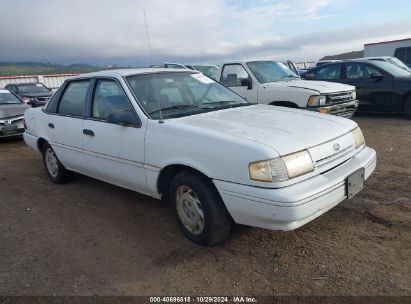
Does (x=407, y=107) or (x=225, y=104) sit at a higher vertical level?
(x=225, y=104)

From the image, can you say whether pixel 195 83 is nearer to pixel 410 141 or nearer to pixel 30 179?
pixel 30 179

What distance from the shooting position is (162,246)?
349 centimetres

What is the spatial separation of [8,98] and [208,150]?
9433 mm

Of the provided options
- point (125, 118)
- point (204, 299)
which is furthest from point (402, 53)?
point (204, 299)

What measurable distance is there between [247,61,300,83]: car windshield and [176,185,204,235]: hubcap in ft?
16.5

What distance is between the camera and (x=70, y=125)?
4.76 m

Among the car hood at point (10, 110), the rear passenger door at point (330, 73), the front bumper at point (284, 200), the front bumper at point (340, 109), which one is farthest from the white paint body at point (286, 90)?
the car hood at point (10, 110)

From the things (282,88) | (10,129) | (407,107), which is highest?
(282,88)

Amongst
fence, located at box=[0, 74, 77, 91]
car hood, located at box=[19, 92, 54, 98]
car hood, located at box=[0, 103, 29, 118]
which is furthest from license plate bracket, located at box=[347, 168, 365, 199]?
fence, located at box=[0, 74, 77, 91]

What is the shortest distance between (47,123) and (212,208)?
3289 millimetres

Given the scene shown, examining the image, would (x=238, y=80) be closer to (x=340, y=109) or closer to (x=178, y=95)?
(x=340, y=109)

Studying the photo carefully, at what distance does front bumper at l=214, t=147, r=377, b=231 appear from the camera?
2762 mm

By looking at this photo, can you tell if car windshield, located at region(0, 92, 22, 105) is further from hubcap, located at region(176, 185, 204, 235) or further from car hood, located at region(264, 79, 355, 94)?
hubcap, located at region(176, 185, 204, 235)

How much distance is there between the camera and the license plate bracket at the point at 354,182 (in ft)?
10.5
